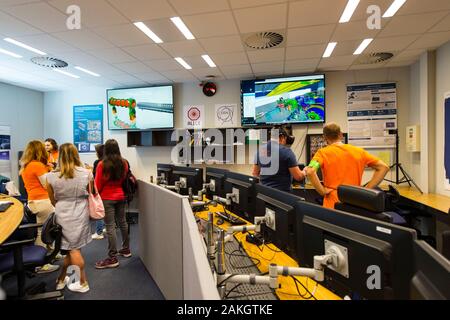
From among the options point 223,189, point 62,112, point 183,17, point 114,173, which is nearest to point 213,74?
point 183,17

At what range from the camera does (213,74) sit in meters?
4.74

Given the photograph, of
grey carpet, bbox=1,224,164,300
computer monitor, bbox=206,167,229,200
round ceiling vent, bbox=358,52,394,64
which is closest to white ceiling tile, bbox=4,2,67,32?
computer monitor, bbox=206,167,229,200

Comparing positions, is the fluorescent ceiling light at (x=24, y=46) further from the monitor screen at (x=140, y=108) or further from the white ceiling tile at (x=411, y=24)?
the white ceiling tile at (x=411, y=24)

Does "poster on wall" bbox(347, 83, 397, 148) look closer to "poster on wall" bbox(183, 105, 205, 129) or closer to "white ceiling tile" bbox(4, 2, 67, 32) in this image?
"poster on wall" bbox(183, 105, 205, 129)

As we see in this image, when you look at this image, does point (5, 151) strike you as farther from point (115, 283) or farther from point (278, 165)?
point (278, 165)

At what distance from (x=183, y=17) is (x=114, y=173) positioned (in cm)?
188

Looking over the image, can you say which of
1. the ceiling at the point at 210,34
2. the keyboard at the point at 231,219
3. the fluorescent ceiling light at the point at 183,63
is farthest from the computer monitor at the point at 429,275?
the fluorescent ceiling light at the point at 183,63

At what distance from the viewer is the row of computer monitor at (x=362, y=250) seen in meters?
0.62

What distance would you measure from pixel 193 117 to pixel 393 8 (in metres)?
3.64

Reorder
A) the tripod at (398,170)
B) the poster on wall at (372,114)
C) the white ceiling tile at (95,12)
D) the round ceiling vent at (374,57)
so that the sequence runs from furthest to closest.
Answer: the poster on wall at (372,114) → the tripod at (398,170) → the round ceiling vent at (374,57) → the white ceiling tile at (95,12)

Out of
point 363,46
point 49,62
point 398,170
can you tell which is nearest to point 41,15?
point 49,62

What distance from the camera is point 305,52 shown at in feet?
12.2

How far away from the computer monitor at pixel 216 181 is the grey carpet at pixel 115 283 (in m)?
1.12

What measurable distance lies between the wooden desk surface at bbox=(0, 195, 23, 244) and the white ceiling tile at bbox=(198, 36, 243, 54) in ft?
8.96
